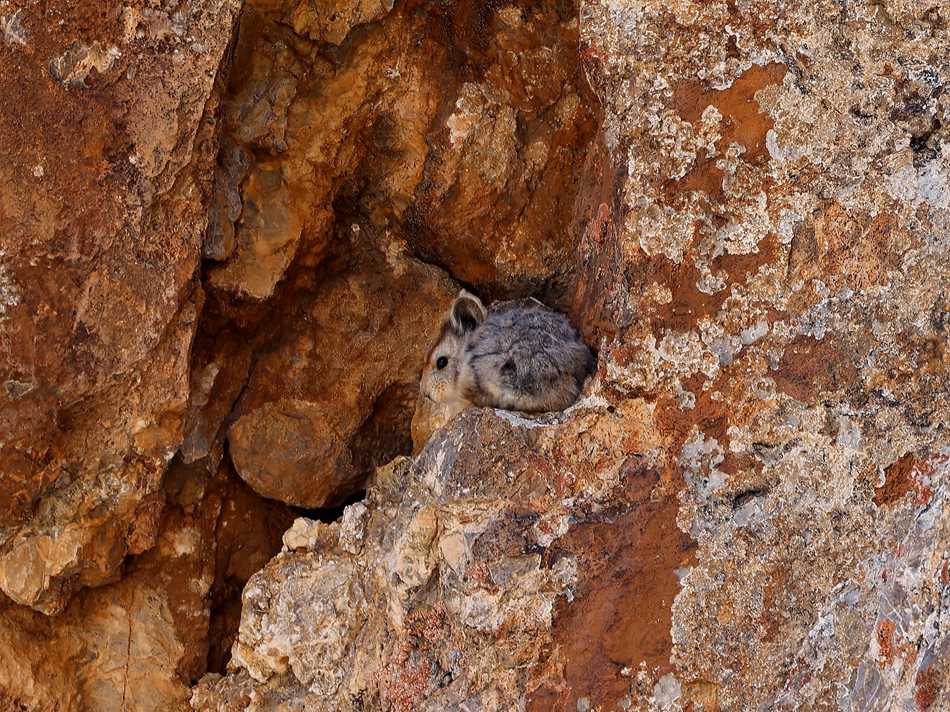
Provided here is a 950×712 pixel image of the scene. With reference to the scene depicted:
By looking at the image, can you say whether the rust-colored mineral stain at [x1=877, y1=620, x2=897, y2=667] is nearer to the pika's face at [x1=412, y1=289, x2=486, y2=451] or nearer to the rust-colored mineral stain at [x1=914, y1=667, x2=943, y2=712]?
the rust-colored mineral stain at [x1=914, y1=667, x2=943, y2=712]

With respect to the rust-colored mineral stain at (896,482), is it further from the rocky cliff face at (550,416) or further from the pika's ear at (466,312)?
the pika's ear at (466,312)

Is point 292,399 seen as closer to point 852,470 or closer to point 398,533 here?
point 398,533

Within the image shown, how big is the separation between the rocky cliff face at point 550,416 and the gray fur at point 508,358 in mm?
136

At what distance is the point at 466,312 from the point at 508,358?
459 millimetres

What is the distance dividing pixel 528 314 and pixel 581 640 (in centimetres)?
127

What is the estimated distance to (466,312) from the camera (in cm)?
411

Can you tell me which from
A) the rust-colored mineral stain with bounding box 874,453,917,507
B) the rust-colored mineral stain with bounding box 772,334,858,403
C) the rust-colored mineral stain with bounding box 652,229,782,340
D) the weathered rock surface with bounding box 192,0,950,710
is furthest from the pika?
the rust-colored mineral stain with bounding box 874,453,917,507

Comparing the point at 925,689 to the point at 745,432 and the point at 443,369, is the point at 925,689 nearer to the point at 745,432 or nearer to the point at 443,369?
the point at 745,432

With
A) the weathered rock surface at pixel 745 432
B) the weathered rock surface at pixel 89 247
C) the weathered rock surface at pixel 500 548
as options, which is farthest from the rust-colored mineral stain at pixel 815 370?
the weathered rock surface at pixel 89 247

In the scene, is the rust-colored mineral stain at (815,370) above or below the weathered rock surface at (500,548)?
above

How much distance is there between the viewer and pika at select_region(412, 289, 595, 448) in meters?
3.51

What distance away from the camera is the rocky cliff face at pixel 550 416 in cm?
308

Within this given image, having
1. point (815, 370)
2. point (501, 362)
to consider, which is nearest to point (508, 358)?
point (501, 362)

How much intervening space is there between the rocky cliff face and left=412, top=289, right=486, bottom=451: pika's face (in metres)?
0.37
